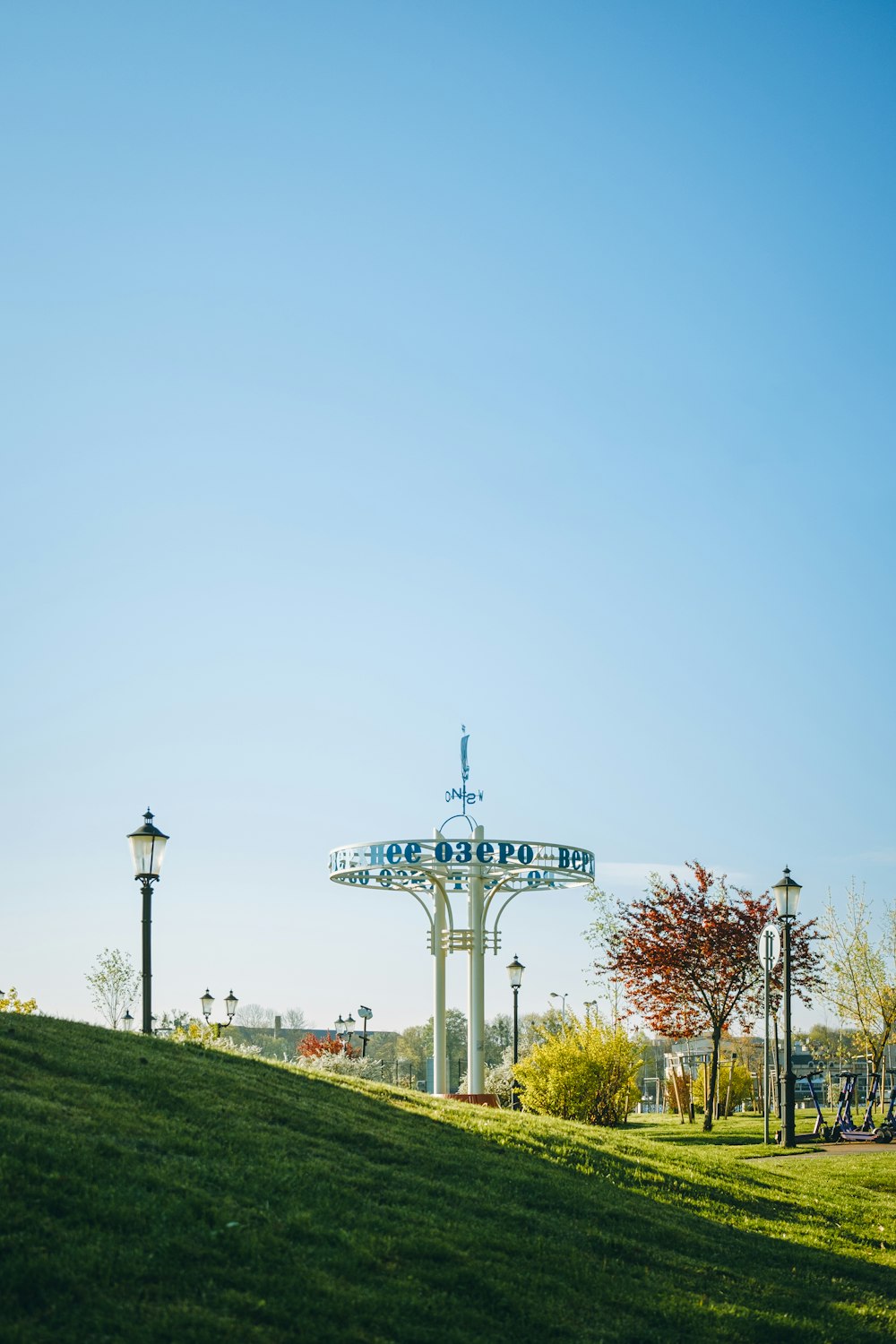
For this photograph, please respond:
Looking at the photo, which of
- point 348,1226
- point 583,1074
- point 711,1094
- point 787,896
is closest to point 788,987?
point 787,896

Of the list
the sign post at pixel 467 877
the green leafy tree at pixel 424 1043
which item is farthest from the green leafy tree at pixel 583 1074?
the green leafy tree at pixel 424 1043

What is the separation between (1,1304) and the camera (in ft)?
18.3

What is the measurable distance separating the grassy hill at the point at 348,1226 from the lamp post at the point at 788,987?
6.36 meters

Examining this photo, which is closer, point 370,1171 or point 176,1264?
point 176,1264

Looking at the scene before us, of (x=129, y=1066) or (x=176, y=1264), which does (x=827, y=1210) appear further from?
(x=176, y=1264)

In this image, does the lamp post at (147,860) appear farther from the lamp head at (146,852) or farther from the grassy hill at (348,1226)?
the grassy hill at (348,1226)

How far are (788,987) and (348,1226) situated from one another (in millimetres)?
13529

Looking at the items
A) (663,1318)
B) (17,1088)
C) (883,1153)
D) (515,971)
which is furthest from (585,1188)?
(515,971)

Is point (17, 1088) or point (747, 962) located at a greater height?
point (17, 1088)

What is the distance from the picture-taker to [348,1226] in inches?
306

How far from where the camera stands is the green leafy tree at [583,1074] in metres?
23.7

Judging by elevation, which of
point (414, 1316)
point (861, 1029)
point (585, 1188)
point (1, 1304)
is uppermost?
point (1, 1304)

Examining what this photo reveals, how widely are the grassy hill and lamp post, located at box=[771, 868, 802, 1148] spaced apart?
20.9 ft

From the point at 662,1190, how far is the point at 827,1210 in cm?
227
